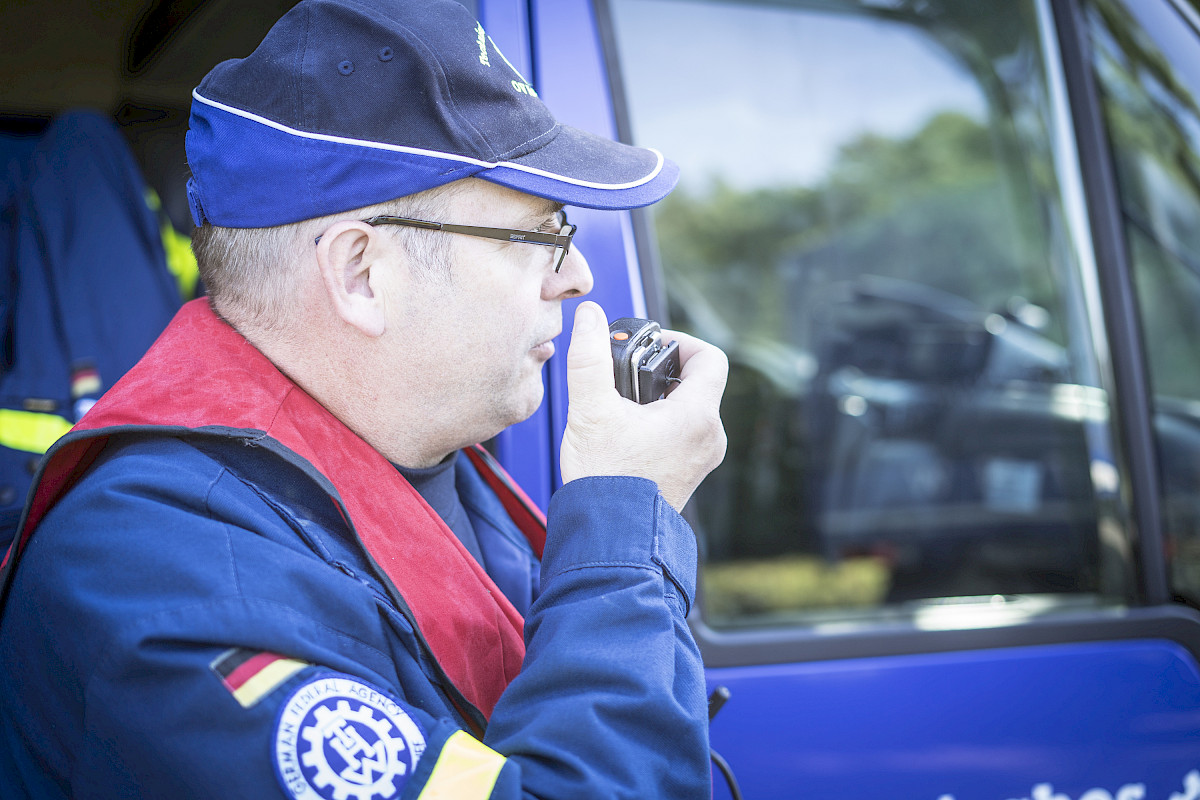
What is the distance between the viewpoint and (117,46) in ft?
7.29

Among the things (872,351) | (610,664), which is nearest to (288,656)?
(610,664)

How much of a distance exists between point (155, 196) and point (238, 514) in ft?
5.91

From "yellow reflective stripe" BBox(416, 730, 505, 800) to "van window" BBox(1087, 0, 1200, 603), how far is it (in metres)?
1.39

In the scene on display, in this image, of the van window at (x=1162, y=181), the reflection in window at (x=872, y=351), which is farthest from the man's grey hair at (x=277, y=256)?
the reflection in window at (x=872, y=351)

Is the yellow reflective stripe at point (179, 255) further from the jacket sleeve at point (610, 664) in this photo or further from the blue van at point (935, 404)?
the jacket sleeve at point (610, 664)

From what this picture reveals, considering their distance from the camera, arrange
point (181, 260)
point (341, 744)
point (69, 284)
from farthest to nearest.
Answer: point (181, 260), point (69, 284), point (341, 744)

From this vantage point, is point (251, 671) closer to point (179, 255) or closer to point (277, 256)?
point (277, 256)

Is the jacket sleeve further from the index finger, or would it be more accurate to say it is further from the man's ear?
the man's ear

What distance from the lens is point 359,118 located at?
1000 millimetres

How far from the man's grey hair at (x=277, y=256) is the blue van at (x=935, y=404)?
0.36 meters

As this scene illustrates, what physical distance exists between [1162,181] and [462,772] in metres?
1.71

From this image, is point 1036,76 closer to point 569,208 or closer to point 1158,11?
point 1158,11

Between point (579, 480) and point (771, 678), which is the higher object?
point (579, 480)

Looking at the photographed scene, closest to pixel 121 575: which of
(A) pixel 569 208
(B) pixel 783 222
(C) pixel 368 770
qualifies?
(C) pixel 368 770
